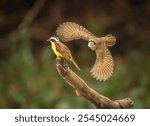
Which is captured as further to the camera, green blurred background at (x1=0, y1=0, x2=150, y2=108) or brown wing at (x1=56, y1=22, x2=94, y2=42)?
green blurred background at (x1=0, y1=0, x2=150, y2=108)

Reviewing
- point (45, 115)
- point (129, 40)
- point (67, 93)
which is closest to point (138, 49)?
point (129, 40)

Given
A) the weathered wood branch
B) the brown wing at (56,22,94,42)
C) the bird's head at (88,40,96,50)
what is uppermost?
the brown wing at (56,22,94,42)

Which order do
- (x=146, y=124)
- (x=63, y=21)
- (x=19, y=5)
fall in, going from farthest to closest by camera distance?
1. (x=19, y=5)
2. (x=63, y=21)
3. (x=146, y=124)

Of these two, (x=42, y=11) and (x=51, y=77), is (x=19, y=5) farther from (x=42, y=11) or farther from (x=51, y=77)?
(x=51, y=77)

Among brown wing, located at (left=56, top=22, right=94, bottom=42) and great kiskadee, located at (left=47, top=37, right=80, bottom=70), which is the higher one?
brown wing, located at (left=56, top=22, right=94, bottom=42)

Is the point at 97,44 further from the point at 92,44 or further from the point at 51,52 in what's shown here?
the point at 51,52

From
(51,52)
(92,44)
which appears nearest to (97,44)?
(92,44)
